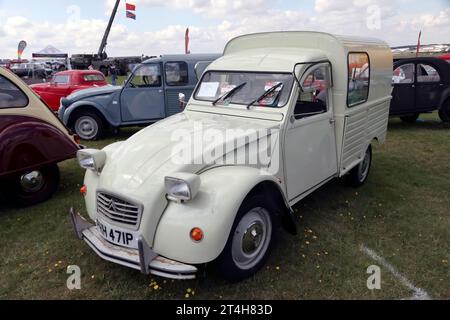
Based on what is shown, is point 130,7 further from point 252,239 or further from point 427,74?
point 252,239

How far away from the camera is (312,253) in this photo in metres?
3.57

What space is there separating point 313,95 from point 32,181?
3.89 metres

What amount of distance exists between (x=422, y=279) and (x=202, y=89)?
309cm

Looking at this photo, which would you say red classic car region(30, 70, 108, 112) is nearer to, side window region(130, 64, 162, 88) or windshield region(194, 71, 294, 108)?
side window region(130, 64, 162, 88)

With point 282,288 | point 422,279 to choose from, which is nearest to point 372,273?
point 422,279

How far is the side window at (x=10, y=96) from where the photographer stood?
4.66m

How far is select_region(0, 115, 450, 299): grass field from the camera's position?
303 cm

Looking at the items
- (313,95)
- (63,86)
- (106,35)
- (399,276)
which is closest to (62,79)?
(63,86)

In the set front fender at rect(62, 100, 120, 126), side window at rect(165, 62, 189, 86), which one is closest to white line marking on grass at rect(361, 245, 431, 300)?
side window at rect(165, 62, 189, 86)

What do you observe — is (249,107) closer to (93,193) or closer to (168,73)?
(93,193)

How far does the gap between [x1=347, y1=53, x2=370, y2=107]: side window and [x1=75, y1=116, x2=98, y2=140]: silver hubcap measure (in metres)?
6.58

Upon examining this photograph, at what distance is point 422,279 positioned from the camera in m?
3.15

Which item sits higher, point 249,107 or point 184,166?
point 249,107

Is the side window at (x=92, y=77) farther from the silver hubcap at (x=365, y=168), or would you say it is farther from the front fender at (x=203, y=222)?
the front fender at (x=203, y=222)
